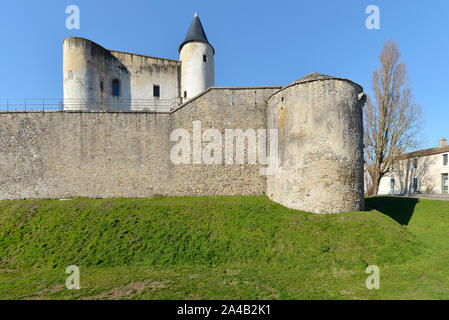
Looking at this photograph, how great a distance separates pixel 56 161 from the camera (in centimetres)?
1364

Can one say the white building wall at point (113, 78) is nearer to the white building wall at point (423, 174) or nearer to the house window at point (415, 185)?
the white building wall at point (423, 174)

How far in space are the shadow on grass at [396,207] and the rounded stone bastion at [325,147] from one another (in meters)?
3.21

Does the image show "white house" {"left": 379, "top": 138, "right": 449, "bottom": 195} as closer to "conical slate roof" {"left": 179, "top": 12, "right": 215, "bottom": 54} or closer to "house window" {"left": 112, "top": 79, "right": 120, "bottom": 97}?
"conical slate roof" {"left": 179, "top": 12, "right": 215, "bottom": 54}

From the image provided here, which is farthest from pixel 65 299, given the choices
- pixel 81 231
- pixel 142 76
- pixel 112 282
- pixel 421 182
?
pixel 421 182

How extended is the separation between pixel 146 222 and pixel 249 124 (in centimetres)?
887

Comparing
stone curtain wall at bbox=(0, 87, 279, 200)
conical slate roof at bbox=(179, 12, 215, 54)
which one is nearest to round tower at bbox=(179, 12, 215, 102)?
conical slate roof at bbox=(179, 12, 215, 54)

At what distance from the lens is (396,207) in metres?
14.3

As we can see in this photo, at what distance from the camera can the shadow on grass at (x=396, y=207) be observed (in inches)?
496

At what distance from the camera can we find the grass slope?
625cm
